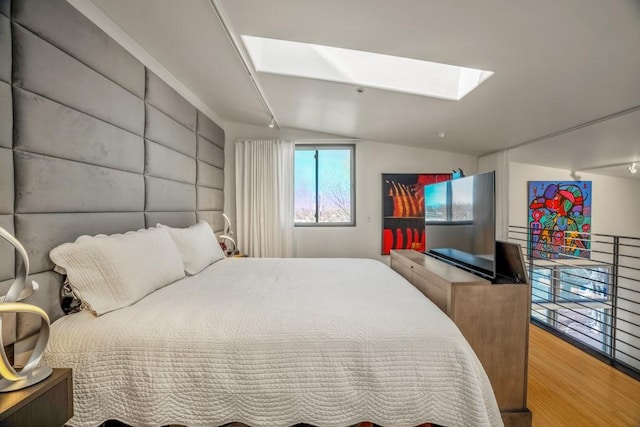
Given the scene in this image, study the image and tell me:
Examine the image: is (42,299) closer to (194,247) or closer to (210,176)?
(194,247)

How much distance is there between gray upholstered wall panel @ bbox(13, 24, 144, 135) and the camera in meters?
1.26

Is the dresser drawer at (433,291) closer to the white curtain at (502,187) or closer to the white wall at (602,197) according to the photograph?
the white curtain at (502,187)

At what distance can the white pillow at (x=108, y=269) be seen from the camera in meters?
1.37

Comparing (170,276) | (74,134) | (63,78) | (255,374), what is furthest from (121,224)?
(255,374)

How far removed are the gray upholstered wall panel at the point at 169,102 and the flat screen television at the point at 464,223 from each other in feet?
8.27

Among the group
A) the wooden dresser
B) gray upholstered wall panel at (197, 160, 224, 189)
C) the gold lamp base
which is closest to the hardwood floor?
the wooden dresser

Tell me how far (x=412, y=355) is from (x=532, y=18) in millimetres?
1717

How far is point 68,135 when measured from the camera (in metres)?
1.50

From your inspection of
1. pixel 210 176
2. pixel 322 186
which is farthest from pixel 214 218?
pixel 322 186

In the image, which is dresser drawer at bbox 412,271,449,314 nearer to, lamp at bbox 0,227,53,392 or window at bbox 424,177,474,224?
window at bbox 424,177,474,224

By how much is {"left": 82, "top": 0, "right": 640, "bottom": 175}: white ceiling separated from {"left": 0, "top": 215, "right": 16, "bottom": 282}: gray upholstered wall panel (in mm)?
1281

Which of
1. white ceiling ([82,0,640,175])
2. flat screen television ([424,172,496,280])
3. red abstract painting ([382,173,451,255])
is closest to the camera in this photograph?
white ceiling ([82,0,640,175])

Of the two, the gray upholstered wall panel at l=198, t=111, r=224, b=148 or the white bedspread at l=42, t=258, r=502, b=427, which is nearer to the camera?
the white bedspread at l=42, t=258, r=502, b=427

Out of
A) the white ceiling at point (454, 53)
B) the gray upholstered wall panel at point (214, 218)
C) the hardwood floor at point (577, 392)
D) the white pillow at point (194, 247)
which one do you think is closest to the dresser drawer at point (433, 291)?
the hardwood floor at point (577, 392)
